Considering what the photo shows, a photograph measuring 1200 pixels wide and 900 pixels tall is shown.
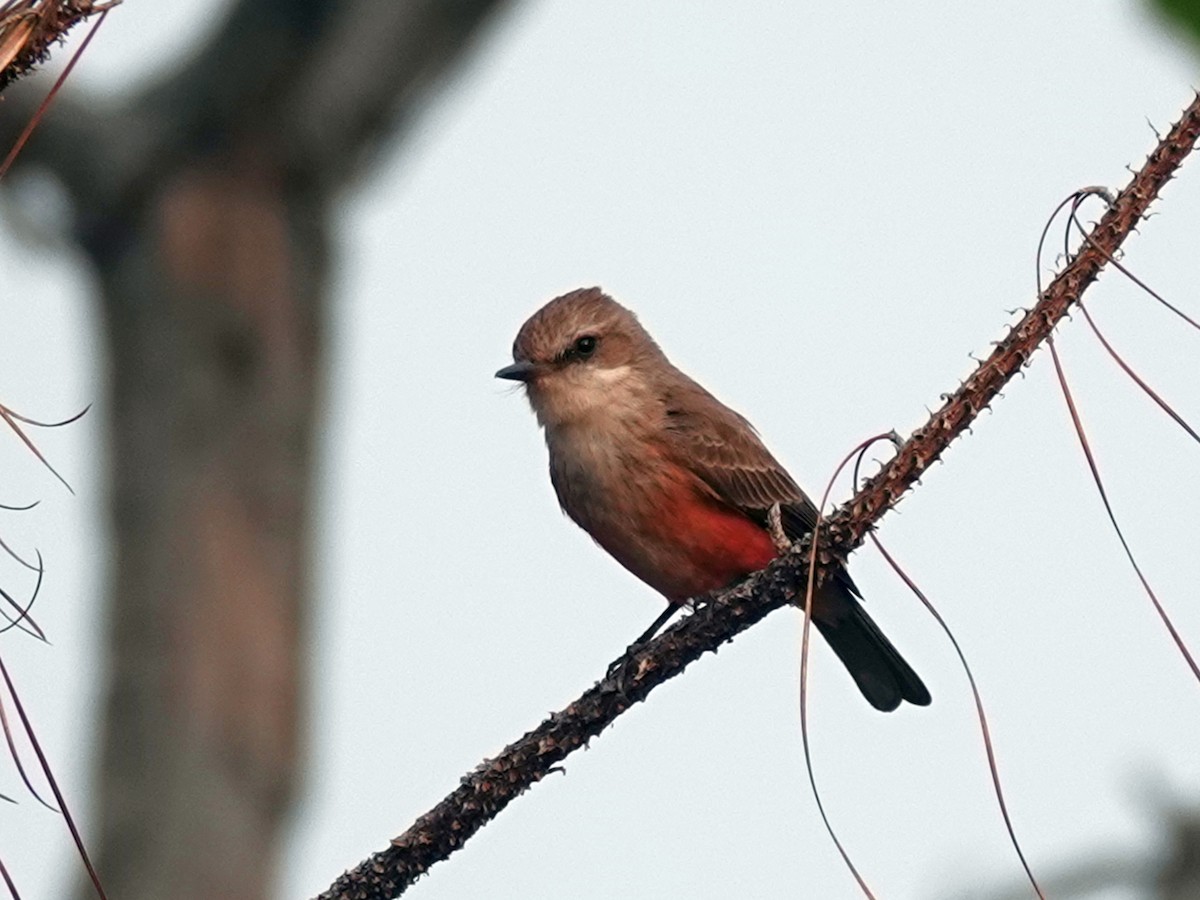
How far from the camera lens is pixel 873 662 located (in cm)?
789

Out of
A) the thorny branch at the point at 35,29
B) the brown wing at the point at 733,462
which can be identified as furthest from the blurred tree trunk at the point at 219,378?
the thorny branch at the point at 35,29

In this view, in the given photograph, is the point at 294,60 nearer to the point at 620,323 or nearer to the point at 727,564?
the point at 620,323

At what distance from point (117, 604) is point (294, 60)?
419 centimetres

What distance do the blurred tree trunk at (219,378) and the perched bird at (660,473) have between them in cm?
632

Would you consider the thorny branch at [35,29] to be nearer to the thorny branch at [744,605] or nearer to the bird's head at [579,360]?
the thorny branch at [744,605]

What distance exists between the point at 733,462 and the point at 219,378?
27.2ft

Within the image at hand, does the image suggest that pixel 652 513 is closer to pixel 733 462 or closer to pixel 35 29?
pixel 733 462

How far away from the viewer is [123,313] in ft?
50.4

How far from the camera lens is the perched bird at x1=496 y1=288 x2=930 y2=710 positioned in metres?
7.48

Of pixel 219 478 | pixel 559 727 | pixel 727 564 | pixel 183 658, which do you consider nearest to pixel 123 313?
pixel 219 478

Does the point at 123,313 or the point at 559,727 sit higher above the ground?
the point at 559,727

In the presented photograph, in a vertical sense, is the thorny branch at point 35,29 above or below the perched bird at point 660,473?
above

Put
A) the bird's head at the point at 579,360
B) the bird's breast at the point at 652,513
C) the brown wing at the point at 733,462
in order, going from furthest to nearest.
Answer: the bird's head at the point at 579,360
the brown wing at the point at 733,462
the bird's breast at the point at 652,513

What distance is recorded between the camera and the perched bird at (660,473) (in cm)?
748
